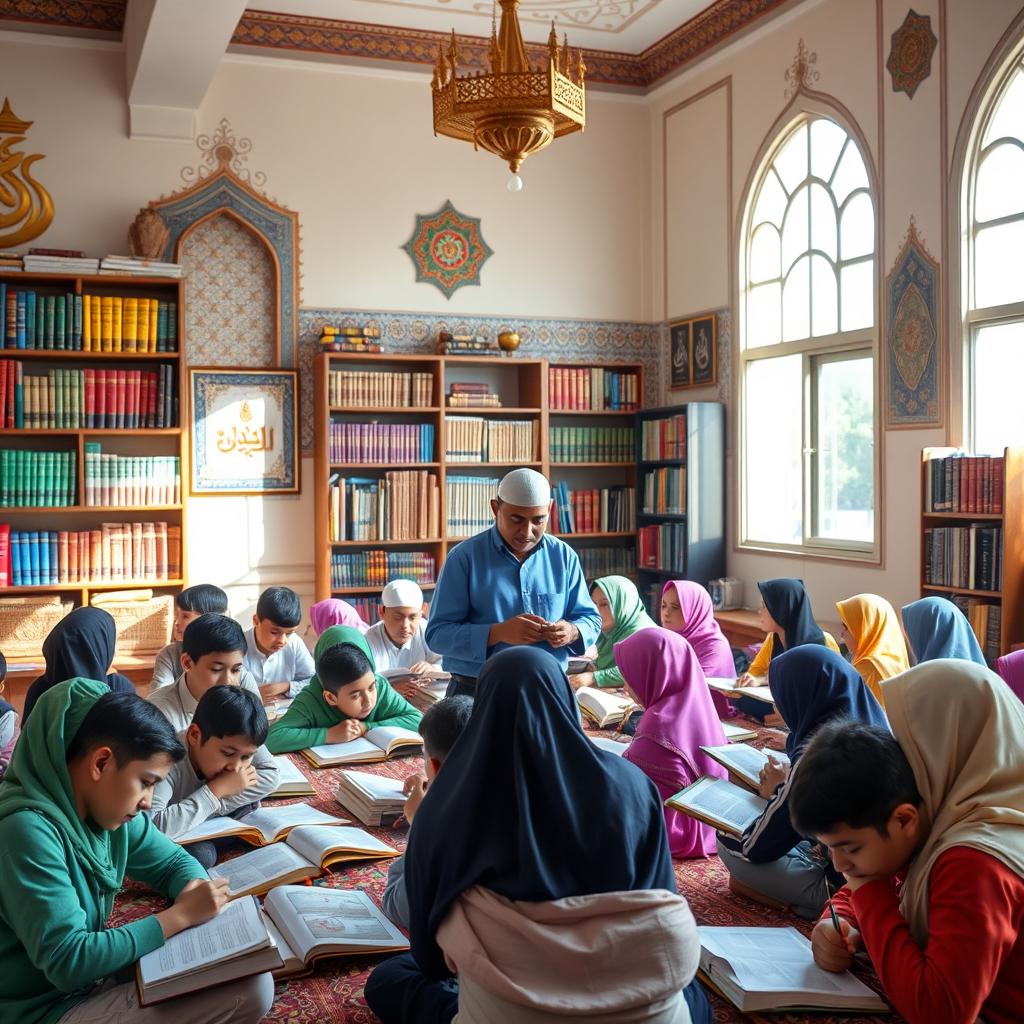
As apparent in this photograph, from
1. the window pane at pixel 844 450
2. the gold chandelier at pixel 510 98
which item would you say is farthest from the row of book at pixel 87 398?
the window pane at pixel 844 450

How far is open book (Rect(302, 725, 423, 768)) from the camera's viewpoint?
3.78 m

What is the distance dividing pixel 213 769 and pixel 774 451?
15.4ft

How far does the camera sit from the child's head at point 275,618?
14.2 ft

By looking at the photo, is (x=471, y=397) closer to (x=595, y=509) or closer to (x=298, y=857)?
(x=595, y=509)

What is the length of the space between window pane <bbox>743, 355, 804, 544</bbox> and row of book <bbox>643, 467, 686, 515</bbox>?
42 cm

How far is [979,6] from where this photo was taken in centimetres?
496

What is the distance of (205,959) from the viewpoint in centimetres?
204

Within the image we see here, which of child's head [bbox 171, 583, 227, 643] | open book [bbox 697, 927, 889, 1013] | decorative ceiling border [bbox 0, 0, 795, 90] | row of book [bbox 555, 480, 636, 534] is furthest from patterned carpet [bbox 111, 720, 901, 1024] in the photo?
decorative ceiling border [bbox 0, 0, 795, 90]

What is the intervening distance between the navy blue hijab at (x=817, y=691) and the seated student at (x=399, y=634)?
243 cm

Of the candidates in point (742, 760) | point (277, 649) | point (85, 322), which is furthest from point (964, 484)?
point (85, 322)

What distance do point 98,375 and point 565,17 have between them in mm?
3681

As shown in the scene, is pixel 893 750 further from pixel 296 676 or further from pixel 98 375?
pixel 98 375

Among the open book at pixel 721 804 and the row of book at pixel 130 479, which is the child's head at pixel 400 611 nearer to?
the row of book at pixel 130 479

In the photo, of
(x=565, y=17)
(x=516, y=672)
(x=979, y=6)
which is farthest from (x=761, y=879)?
(x=565, y=17)
